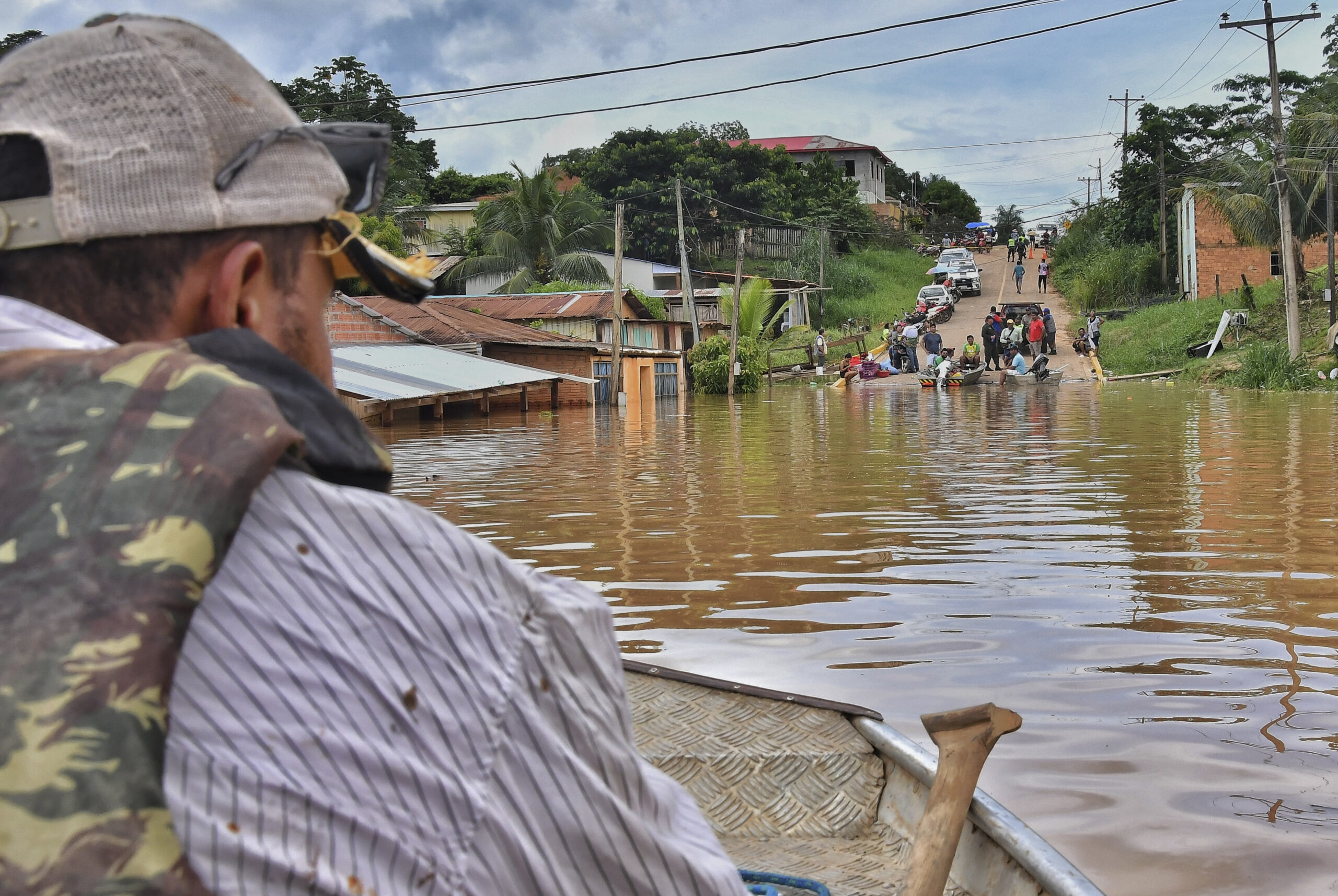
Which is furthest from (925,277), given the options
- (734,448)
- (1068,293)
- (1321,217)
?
(734,448)

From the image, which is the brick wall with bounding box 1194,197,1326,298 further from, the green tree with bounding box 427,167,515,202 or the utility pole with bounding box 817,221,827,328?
the green tree with bounding box 427,167,515,202

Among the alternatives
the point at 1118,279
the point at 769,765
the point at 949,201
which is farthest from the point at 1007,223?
the point at 769,765

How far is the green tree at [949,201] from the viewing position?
8981 centimetres

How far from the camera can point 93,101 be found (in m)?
1.12

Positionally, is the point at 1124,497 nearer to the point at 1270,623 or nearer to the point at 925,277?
the point at 1270,623

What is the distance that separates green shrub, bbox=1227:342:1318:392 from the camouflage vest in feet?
77.5

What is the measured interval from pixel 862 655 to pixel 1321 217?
103 feet

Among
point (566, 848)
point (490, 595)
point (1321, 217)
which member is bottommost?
point (566, 848)

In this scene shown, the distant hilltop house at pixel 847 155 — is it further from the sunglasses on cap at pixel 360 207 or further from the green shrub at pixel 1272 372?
the sunglasses on cap at pixel 360 207

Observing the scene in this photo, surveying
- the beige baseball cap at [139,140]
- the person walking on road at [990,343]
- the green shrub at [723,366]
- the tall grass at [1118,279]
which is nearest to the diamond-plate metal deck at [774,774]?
the beige baseball cap at [139,140]

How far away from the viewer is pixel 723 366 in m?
34.9

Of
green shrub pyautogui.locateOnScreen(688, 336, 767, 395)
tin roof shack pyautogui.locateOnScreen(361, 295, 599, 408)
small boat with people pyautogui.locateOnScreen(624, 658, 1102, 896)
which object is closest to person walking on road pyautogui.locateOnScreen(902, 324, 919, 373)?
green shrub pyautogui.locateOnScreen(688, 336, 767, 395)

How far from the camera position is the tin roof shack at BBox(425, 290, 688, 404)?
105 feet

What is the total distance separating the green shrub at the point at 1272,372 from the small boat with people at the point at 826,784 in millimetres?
21190
